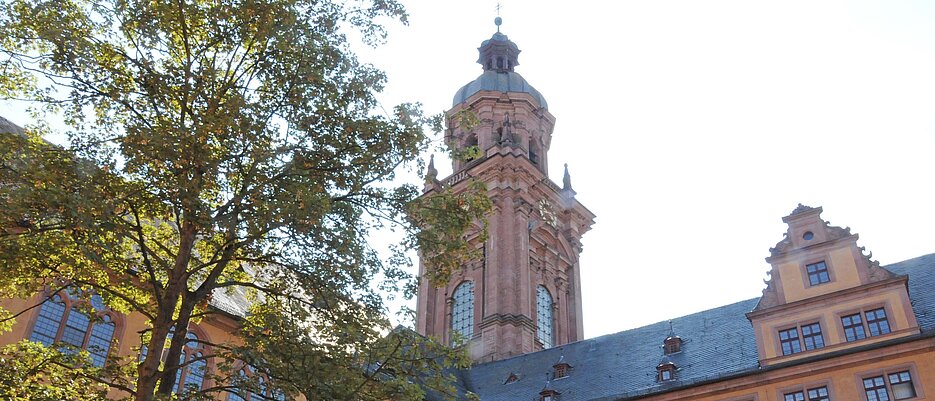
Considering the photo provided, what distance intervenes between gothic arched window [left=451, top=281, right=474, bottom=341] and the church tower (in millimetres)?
57

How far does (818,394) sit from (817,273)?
401 cm

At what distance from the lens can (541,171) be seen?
51875 mm

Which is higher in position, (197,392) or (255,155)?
(255,155)

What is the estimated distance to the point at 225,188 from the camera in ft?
42.7

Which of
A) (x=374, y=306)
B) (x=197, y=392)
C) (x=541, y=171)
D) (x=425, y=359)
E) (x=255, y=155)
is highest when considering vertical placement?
(x=541, y=171)

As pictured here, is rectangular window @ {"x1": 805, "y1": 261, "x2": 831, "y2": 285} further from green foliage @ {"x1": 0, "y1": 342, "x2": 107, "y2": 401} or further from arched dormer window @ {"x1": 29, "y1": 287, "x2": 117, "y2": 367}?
green foliage @ {"x1": 0, "y1": 342, "x2": 107, "y2": 401}

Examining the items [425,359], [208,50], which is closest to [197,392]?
[425,359]

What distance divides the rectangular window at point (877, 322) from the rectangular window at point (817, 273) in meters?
1.73

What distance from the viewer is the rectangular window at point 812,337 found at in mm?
26562

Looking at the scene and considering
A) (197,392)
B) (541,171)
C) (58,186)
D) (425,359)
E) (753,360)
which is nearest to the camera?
(58,186)

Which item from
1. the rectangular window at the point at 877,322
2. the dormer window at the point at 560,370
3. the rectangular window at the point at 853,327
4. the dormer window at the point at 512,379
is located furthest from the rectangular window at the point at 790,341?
the dormer window at the point at 512,379

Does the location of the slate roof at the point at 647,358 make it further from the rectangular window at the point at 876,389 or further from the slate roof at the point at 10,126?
the slate roof at the point at 10,126

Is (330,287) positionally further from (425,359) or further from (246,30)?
(246,30)

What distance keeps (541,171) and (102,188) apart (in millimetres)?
41389
